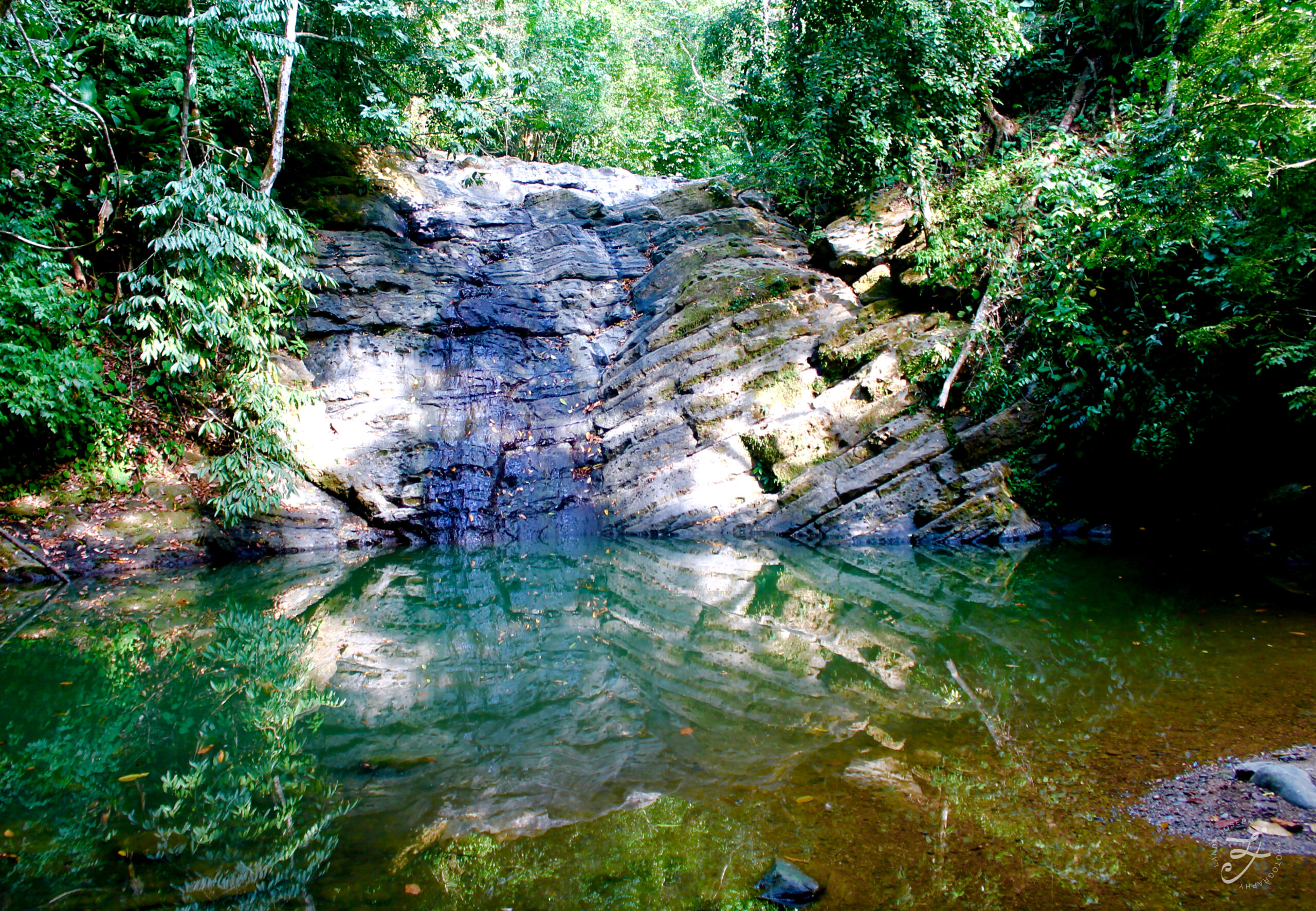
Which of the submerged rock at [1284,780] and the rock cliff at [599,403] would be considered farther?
the rock cliff at [599,403]

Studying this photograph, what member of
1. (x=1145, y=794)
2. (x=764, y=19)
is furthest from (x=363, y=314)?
(x=1145, y=794)

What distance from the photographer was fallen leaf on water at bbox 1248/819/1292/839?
93.8 inches

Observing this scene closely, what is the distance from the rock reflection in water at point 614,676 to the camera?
3.25 meters

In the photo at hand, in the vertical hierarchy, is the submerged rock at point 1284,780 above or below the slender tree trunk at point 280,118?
below

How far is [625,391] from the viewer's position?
13031 millimetres

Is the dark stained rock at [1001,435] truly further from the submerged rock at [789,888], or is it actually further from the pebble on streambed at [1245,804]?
the submerged rock at [789,888]

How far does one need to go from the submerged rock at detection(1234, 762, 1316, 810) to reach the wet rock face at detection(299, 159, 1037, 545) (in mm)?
6573

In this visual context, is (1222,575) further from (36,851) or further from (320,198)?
(320,198)

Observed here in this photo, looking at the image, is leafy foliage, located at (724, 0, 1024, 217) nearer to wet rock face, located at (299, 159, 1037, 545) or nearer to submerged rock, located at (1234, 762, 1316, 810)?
wet rock face, located at (299, 159, 1037, 545)

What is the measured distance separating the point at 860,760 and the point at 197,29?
13654 mm

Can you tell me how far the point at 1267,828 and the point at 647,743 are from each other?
2.59 metres

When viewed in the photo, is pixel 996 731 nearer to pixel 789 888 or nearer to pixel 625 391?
pixel 789 888

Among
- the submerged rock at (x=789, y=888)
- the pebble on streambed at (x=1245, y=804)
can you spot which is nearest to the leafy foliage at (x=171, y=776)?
the submerged rock at (x=789, y=888)

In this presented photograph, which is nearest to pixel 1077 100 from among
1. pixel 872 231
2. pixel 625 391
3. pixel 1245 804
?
pixel 872 231
